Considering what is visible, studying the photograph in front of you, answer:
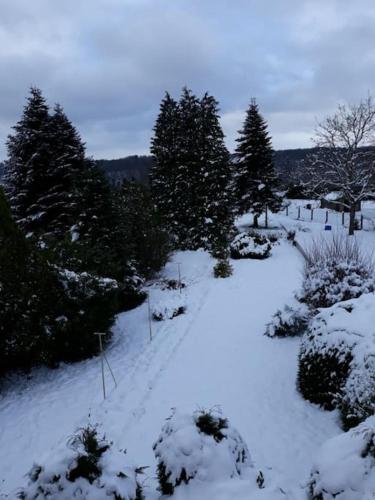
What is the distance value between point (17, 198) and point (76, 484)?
18955 millimetres

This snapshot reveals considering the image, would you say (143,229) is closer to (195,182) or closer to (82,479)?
(195,182)

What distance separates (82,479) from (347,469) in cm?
241

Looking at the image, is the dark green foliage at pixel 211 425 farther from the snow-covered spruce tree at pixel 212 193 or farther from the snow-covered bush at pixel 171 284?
the snow-covered spruce tree at pixel 212 193

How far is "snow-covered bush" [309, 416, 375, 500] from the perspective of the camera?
316 cm

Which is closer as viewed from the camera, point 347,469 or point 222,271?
point 347,469

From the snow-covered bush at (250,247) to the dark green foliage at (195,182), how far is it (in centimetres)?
273

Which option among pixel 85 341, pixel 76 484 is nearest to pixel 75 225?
pixel 85 341

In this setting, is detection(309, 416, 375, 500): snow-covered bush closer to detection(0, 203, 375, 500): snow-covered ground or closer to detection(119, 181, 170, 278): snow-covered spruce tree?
detection(0, 203, 375, 500): snow-covered ground

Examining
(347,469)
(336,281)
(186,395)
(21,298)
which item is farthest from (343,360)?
(21,298)

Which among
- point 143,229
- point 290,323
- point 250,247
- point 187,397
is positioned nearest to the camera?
point 187,397

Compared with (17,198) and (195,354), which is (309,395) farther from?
(17,198)

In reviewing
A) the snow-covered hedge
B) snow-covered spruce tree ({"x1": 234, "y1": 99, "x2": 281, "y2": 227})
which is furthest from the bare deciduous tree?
the snow-covered hedge

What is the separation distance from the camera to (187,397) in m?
7.17

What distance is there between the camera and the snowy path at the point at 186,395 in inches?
227
